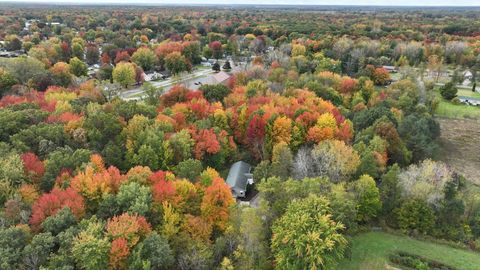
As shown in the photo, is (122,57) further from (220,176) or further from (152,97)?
(220,176)

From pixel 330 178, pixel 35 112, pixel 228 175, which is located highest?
pixel 35 112

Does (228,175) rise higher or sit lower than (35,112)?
lower

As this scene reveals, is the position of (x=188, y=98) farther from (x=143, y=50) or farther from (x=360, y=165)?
(x=143, y=50)

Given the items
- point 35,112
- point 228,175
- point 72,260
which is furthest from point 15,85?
point 72,260

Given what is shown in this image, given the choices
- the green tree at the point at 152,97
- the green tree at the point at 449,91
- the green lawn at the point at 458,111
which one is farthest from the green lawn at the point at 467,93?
the green tree at the point at 152,97

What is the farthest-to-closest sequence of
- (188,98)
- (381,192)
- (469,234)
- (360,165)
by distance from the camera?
(188,98)
(360,165)
(381,192)
(469,234)

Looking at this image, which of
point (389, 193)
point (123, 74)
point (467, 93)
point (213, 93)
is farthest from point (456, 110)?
point (123, 74)

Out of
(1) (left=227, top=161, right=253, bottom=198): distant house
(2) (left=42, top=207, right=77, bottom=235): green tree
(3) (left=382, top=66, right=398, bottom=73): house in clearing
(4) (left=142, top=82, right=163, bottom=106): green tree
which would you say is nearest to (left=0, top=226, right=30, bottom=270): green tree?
(2) (left=42, top=207, right=77, bottom=235): green tree
